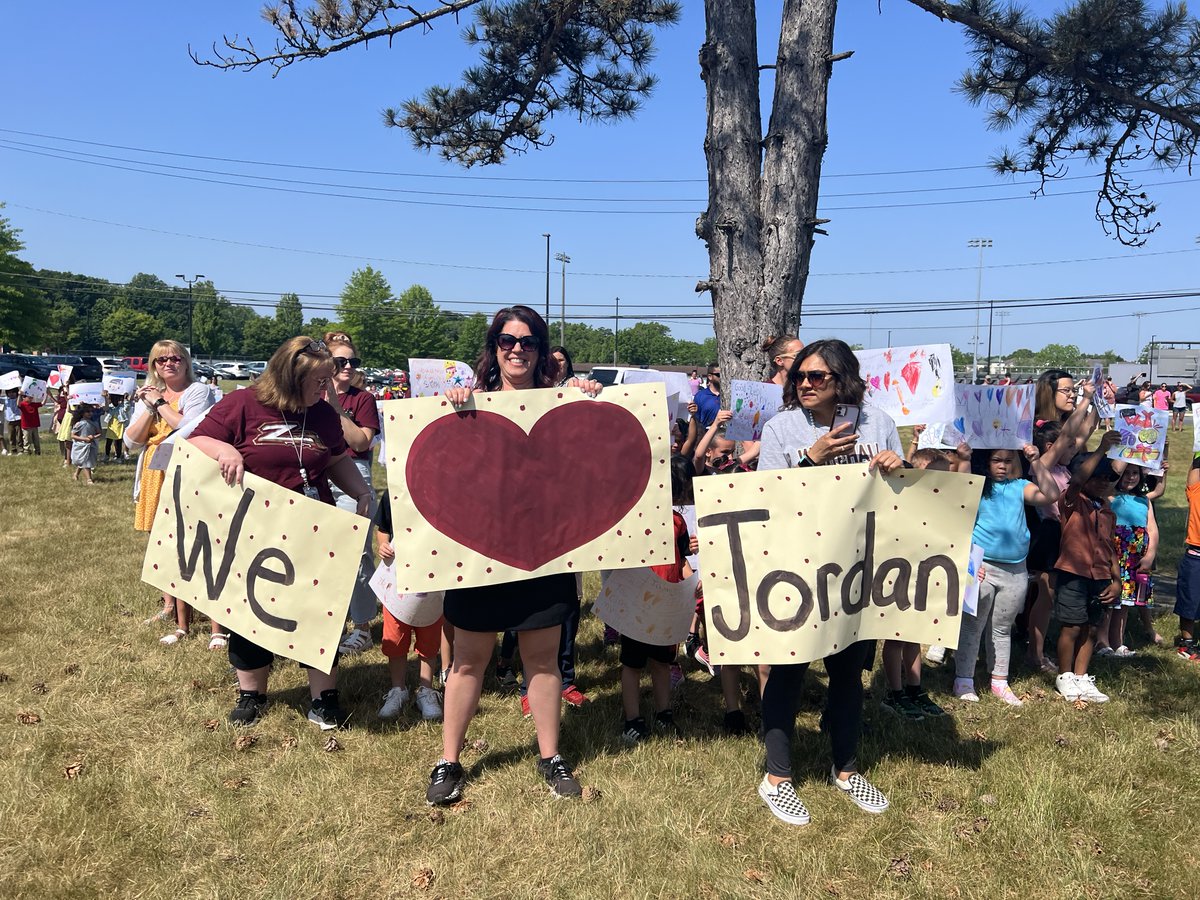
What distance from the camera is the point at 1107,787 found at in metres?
3.84

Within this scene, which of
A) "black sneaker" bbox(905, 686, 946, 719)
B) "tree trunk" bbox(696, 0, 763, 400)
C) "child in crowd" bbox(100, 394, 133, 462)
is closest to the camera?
"black sneaker" bbox(905, 686, 946, 719)

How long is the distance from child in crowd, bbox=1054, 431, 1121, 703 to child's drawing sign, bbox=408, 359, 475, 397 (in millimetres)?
4004

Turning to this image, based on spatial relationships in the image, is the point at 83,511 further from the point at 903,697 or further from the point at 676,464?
the point at 903,697

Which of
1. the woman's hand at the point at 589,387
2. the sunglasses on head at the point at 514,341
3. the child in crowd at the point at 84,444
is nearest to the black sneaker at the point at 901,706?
the woman's hand at the point at 589,387

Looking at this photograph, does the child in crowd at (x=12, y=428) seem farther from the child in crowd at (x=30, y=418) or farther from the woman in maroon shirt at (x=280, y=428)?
the woman in maroon shirt at (x=280, y=428)

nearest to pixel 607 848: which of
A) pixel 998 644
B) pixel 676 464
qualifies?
pixel 676 464

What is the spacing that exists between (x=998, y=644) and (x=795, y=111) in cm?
375

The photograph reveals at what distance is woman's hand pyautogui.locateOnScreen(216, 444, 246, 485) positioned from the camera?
3850 mm

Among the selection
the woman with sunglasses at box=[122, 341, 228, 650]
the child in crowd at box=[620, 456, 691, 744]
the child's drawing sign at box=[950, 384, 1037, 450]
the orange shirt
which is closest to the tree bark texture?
the child's drawing sign at box=[950, 384, 1037, 450]

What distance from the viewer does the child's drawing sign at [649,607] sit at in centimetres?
410

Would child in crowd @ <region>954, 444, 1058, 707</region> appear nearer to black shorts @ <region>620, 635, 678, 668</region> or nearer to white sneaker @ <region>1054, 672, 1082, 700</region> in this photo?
white sneaker @ <region>1054, 672, 1082, 700</region>

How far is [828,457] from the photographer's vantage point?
348 cm

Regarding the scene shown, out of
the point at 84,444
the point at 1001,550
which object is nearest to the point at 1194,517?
the point at 1001,550

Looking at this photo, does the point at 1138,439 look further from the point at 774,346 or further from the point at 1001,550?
the point at 774,346
